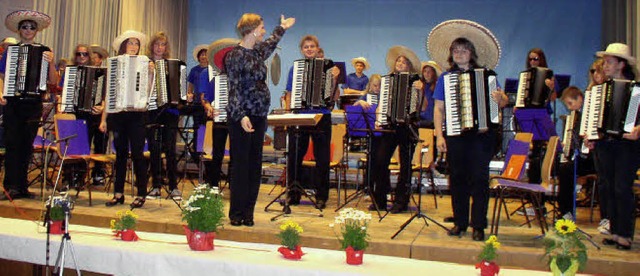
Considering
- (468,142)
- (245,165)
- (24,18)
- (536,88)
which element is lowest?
(245,165)

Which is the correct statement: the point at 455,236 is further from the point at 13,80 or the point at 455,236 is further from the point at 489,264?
the point at 13,80

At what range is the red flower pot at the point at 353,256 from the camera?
146 inches

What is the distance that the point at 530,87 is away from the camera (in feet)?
23.8

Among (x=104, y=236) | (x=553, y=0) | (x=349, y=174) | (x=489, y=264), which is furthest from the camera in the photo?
(x=553, y=0)

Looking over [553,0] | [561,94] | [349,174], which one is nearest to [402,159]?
[561,94]

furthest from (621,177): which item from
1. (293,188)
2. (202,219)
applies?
(202,219)

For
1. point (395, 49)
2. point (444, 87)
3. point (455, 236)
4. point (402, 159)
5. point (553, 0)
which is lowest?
point (455, 236)

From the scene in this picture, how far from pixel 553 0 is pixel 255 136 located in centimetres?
925

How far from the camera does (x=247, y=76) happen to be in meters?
5.22

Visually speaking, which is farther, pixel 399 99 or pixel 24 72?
pixel 24 72

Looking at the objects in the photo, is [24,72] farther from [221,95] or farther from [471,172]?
[471,172]

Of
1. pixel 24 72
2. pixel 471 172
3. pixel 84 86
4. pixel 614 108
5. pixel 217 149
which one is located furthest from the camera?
pixel 84 86

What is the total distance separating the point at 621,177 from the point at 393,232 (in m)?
1.96

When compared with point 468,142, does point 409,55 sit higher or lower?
higher
